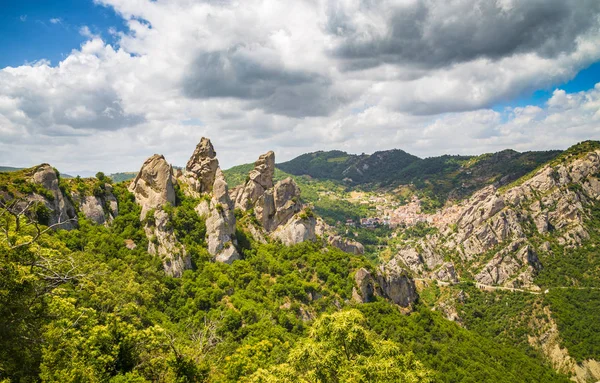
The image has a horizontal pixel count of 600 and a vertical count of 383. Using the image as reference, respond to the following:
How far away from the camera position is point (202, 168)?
89.2 meters

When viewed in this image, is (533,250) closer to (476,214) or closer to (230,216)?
(476,214)

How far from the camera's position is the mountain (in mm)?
21109

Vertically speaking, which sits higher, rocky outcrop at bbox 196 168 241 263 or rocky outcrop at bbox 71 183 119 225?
rocky outcrop at bbox 71 183 119 225

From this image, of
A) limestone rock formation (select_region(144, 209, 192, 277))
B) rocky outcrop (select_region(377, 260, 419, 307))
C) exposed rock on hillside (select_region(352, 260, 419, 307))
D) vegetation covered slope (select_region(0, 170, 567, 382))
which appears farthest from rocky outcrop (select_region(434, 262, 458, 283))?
limestone rock formation (select_region(144, 209, 192, 277))

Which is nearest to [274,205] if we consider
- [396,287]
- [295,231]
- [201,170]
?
[295,231]

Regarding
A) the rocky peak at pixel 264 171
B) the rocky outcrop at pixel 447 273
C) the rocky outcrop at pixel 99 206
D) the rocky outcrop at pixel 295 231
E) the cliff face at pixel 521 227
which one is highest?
the rocky peak at pixel 264 171

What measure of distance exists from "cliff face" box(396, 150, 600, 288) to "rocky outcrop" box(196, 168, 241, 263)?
135792mm

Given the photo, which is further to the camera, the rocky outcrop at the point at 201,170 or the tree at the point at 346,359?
the rocky outcrop at the point at 201,170

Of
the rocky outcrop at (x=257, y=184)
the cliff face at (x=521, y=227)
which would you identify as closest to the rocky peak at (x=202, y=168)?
the rocky outcrop at (x=257, y=184)

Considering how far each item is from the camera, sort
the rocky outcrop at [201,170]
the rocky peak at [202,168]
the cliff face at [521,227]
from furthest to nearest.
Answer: the cliff face at [521,227], the rocky peak at [202,168], the rocky outcrop at [201,170]

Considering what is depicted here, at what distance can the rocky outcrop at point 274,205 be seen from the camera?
90812mm

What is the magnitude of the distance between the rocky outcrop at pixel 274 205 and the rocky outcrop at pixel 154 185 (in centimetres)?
2301

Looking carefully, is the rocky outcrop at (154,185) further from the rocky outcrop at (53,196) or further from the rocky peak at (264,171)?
the rocky peak at (264,171)

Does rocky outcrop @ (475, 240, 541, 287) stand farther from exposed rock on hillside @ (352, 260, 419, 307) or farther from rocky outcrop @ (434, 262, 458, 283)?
exposed rock on hillside @ (352, 260, 419, 307)
